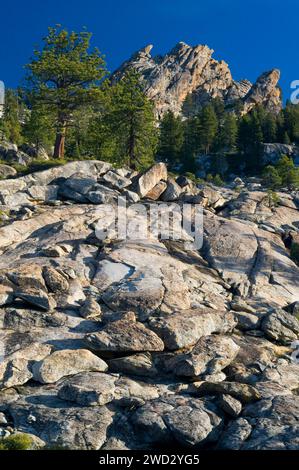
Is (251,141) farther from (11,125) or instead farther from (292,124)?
(11,125)

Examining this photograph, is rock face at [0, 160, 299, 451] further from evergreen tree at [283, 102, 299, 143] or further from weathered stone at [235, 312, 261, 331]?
evergreen tree at [283, 102, 299, 143]

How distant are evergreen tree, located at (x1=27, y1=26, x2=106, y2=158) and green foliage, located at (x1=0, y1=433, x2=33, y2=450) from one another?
35.7 m

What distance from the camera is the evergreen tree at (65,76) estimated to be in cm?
4319

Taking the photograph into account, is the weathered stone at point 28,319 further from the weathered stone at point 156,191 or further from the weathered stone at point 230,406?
the weathered stone at point 156,191

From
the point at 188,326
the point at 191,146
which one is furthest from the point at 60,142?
the point at 191,146

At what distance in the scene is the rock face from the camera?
1377cm

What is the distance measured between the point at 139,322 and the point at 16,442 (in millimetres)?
7899

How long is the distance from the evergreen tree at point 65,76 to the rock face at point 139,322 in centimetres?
1280

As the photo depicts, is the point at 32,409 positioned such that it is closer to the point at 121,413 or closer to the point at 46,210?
A: the point at 121,413

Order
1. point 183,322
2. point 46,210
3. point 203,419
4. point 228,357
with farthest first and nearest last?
point 46,210, point 183,322, point 228,357, point 203,419

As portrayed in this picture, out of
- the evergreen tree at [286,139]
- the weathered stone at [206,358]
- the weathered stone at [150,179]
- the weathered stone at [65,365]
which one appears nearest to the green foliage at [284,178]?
the weathered stone at [150,179]

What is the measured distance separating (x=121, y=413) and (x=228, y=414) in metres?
3.41

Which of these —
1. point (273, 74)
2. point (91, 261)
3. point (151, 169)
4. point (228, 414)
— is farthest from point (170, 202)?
point (273, 74)

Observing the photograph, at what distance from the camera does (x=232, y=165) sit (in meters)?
103
